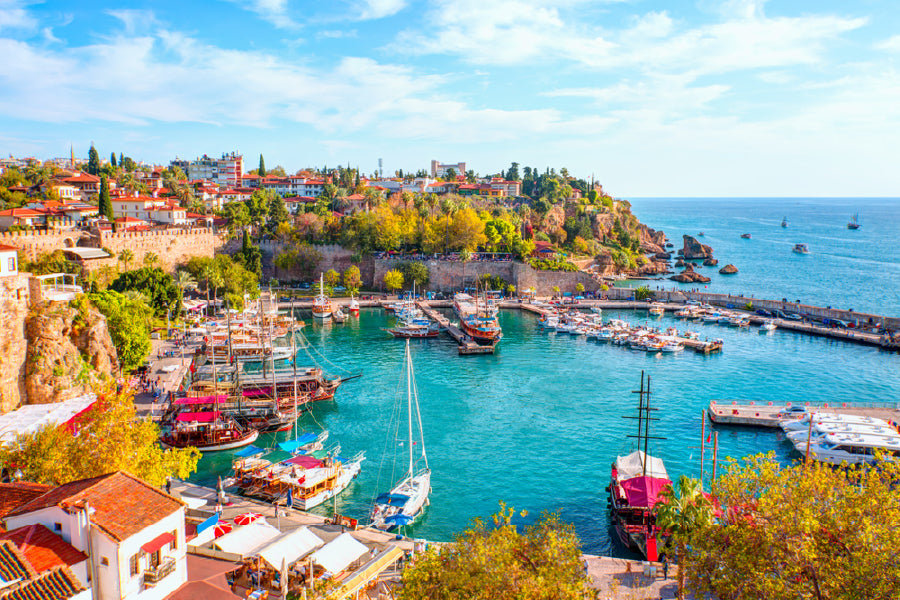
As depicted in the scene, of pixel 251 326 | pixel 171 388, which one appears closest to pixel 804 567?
pixel 171 388

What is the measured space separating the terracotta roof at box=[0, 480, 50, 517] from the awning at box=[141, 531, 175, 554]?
346 cm

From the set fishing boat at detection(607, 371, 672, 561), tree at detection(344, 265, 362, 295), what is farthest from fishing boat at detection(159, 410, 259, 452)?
tree at detection(344, 265, 362, 295)

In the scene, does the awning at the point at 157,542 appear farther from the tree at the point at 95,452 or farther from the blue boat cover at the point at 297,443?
the blue boat cover at the point at 297,443

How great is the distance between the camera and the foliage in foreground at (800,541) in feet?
39.3

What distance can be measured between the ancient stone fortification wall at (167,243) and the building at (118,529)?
4891cm

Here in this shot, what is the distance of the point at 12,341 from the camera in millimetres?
29953

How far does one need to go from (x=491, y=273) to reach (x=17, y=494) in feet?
207

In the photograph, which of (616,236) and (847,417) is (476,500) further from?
(616,236)

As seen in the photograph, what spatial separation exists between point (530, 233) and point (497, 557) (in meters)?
78.6

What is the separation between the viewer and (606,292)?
241 feet

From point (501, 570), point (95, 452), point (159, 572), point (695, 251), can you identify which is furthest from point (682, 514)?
point (695, 251)

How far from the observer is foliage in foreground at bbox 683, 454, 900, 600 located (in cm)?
1197

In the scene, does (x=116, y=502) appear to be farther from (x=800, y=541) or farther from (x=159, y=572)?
(x=800, y=541)

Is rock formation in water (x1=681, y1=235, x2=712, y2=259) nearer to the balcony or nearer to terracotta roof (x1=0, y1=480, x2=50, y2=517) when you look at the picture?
the balcony
